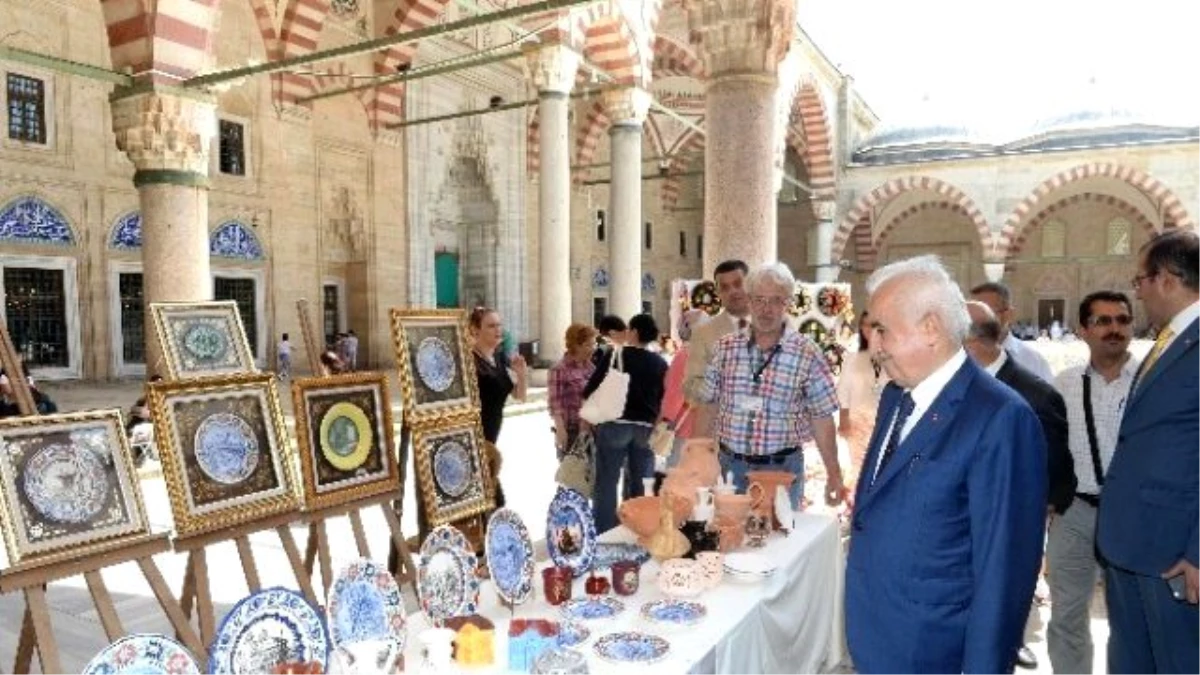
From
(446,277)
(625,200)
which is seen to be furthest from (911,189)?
(625,200)

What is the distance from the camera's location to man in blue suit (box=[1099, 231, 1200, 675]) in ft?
6.33

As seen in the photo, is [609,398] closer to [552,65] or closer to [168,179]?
[168,179]

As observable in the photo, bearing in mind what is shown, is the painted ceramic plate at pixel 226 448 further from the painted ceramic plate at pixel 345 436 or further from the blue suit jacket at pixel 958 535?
the blue suit jacket at pixel 958 535

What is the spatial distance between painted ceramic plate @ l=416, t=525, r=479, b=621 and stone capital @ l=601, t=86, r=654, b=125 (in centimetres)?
1002

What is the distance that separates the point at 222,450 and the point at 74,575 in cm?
50

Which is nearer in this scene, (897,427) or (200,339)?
(897,427)

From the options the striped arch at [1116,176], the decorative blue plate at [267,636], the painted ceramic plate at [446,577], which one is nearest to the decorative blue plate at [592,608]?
the painted ceramic plate at [446,577]

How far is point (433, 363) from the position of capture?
310cm

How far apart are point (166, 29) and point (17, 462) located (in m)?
5.15

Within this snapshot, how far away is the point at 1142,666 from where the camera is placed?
2.11 meters

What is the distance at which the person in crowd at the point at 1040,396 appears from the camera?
8.21 feet

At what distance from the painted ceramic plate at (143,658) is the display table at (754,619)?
459 mm

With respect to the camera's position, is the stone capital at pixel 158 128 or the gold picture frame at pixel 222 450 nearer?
the gold picture frame at pixel 222 450

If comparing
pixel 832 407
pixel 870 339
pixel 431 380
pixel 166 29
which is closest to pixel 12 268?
pixel 166 29
